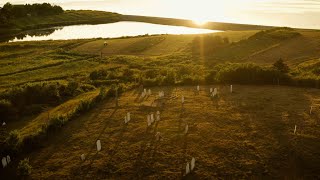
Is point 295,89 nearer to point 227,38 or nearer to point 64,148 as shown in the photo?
point 64,148

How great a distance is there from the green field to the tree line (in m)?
59.3

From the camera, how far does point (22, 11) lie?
118812 mm

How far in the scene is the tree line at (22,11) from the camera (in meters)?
107

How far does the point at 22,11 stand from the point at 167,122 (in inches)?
4132

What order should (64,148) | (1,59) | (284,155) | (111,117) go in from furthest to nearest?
(1,59) → (111,117) → (64,148) → (284,155)

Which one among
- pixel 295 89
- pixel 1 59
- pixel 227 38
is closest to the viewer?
pixel 295 89

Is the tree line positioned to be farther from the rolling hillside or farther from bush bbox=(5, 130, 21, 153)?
bush bbox=(5, 130, 21, 153)

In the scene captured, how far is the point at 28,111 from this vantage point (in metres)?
35.5

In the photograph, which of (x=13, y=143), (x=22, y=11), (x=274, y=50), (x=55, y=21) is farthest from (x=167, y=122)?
(x=22, y=11)

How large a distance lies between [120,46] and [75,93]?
104ft

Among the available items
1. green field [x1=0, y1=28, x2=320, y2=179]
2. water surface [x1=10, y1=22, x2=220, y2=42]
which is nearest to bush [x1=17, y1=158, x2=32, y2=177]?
green field [x1=0, y1=28, x2=320, y2=179]

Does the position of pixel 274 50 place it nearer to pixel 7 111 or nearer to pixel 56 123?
pixel 56 123

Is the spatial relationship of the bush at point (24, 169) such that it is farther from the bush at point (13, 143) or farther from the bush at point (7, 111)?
the bush at point (7, 111)

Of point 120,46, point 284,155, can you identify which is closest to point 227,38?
point 120,46
